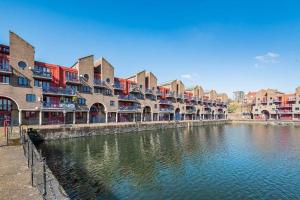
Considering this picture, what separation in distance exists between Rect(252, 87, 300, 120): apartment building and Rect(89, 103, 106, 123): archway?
89.2m

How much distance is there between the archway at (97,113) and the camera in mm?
55531

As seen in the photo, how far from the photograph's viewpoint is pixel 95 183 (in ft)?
57.3

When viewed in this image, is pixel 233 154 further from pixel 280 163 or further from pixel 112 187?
pixel 112 187

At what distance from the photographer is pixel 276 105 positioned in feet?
329

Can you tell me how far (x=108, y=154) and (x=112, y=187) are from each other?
11942 mm

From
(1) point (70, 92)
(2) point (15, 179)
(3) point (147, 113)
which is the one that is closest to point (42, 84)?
(1) point (70, 92)

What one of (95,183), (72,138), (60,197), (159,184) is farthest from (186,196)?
(72,138)

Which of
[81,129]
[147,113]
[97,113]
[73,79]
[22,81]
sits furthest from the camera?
[147,113]

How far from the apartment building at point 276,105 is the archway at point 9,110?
361ft

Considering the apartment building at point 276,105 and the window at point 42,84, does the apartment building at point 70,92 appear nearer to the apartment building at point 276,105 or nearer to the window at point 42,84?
the window at point 42,84

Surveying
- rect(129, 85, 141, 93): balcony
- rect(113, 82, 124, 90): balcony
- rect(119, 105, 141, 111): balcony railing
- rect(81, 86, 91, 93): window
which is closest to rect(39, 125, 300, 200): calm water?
rect(81, 86, 91, 93): window

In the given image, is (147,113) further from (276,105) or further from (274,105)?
(276,105)

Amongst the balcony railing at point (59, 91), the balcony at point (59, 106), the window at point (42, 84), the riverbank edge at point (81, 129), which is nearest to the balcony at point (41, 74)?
the window at point (42, 84)

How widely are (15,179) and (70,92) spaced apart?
39151 millimetres
